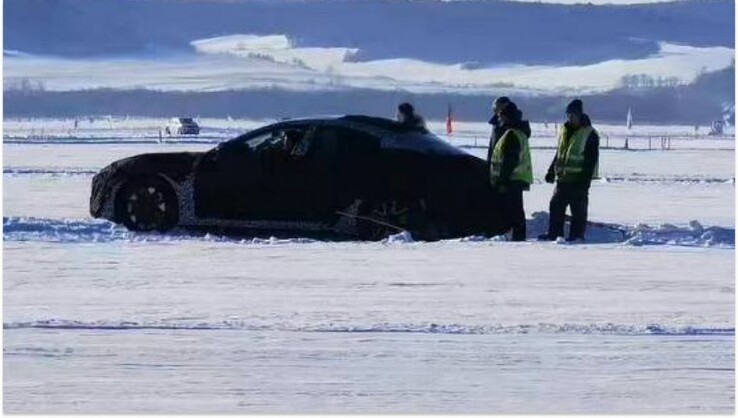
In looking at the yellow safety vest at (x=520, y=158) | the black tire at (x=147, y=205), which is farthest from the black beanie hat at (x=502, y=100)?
the black tire at (x=147, y=205)

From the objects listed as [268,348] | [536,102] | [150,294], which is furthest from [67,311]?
[536,102]

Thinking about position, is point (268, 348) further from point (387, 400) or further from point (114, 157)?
point (114, 157)

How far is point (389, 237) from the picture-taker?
12.9 m

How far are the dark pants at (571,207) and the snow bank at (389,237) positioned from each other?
14 centimetres

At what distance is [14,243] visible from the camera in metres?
12.8

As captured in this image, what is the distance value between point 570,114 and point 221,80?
101 inches

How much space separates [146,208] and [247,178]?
2.71 feet

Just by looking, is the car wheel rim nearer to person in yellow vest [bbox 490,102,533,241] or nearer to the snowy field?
the snowy field

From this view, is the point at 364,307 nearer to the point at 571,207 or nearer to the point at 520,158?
the point at 520,158

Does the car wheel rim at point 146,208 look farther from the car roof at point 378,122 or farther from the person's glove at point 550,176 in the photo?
the person's glove at point 550,176

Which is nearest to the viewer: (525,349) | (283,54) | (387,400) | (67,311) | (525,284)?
(387,400)

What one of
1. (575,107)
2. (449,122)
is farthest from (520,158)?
(449,122)

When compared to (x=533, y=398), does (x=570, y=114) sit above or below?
above

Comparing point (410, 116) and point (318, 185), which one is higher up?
point (410, 116)
